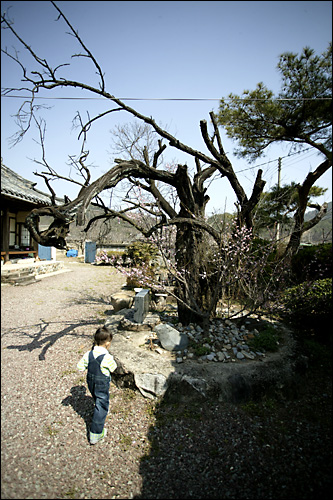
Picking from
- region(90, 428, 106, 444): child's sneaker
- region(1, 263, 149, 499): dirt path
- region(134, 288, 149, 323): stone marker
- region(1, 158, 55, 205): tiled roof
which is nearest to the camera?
A: region(1, 263, 149, 499): dirt path

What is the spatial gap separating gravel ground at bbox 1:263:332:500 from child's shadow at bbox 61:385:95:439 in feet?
0.05

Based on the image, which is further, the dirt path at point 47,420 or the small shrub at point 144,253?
the small shrub at point 144,253

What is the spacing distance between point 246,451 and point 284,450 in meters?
0.34

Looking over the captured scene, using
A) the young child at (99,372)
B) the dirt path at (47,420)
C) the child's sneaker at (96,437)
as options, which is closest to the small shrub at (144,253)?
the dirt path at (47,420)

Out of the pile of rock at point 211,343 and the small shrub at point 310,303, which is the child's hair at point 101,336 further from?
the small shrub at point 310,303

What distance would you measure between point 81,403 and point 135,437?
673 mm

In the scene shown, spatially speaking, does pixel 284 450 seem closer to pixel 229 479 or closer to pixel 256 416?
pixel 256 416

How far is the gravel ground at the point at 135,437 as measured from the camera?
1182 millimetres

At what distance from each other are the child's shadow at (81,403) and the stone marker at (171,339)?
1.31 meters

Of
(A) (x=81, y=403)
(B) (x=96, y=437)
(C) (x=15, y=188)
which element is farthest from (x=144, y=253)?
(B) (x=96, y=437)

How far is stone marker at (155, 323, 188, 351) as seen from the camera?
146 inches

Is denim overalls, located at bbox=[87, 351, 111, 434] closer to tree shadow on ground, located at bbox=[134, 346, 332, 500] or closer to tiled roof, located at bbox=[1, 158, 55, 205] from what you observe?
tree shadow on ground, located at bbox=[134, 346, 332, 500]

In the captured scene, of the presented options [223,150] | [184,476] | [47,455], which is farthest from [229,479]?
[223,150]

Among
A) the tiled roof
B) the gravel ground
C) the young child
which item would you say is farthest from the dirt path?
the tiled roof
